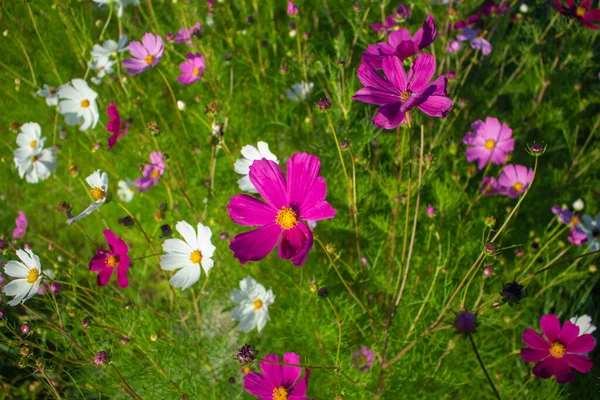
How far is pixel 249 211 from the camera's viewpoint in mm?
851

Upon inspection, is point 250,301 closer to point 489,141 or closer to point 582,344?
point 582,344

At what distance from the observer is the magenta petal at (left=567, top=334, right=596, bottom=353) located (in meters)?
1.03

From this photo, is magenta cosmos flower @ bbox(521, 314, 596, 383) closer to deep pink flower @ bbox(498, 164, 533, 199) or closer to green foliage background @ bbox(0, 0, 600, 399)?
green foliage background @ bbox(0, 0, 600, 399)

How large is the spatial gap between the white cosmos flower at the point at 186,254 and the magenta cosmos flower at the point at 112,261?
0.10m

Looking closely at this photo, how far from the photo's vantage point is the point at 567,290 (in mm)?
1585

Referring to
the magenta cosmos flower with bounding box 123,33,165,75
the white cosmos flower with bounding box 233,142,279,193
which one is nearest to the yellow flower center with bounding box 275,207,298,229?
the white cosmos flower with bounding box 233,142,279,193

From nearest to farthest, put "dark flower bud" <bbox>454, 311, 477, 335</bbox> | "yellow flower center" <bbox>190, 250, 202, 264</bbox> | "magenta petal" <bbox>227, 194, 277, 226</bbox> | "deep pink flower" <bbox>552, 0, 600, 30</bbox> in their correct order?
"dark flower bud" <bbox>454, 311, 477, 335</bbox>, "magenta petal" <bbox>227, 194, 277, 226</bbox>, "yellow flower center" <bbox>190, 250, 202, 264</bbox>, "deep pink flower" <bbox>552, 0, 600, 30</bbox>

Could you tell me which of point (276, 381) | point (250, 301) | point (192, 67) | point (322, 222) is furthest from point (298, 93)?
point (276, 381)

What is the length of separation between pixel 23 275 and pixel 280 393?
73 cm

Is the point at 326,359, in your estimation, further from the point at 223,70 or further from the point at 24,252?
the point at 223,70

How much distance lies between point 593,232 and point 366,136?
738 mm

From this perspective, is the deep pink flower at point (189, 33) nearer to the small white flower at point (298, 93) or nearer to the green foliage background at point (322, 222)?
the green foliage background at point (322, 222)

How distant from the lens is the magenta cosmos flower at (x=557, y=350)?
102cm

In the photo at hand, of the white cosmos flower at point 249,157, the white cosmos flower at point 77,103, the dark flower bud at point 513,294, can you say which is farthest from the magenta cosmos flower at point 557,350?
the white cosmos flower at point 77,103
